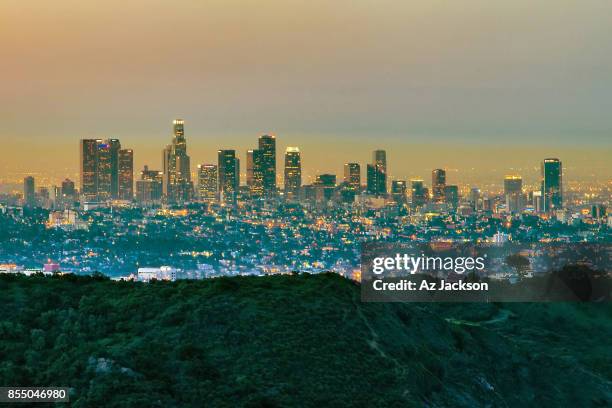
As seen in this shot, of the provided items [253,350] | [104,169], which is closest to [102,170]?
[104,169]

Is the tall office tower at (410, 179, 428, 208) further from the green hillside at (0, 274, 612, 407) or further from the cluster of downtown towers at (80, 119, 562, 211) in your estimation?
the green hillside at (0, 274, 612, 407)

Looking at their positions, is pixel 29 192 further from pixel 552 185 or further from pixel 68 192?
pixel 552 185

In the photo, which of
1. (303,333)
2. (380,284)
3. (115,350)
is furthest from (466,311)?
(115,350)

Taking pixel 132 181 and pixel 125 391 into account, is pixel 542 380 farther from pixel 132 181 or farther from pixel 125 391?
pixel 132 181

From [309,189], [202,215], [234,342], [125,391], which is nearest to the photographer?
[125,391]

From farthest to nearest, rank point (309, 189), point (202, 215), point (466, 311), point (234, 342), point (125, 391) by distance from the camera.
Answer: point (309, 189)
point (202, 215)
point (466, 311)
point (234, 342)
point (125, 391)

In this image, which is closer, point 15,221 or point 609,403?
point 609,403
